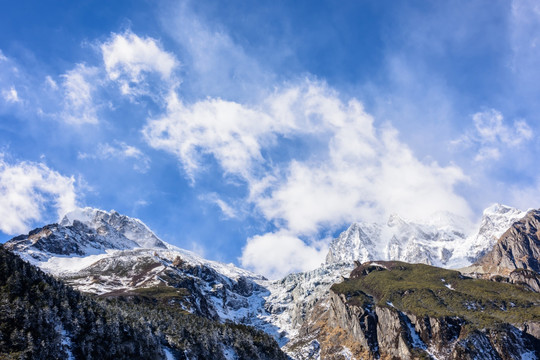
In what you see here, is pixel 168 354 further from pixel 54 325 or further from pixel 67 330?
pixel 54 325

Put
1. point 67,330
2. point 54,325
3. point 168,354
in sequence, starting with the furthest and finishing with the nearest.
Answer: point 168,354 < point 67,330 < point 54,325

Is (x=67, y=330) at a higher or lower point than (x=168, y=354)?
higher

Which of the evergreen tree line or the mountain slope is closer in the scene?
the mountain slope

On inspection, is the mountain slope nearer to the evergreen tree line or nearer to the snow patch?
the evergreen tree line

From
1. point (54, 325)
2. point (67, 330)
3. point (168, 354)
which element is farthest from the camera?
point (168, 354)

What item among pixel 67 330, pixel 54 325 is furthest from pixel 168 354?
pixel 54 325

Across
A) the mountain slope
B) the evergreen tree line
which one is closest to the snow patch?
the evergreen tree line

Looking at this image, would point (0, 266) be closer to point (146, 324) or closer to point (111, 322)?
point (111, 322)

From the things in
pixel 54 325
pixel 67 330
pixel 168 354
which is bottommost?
pixel 168 354

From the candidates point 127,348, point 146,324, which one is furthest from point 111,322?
point 146,324

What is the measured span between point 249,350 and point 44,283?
106653 mm

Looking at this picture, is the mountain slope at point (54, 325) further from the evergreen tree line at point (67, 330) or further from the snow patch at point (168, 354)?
the snow patch at point (168, 354)

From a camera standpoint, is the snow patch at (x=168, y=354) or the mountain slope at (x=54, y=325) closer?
the mountain slope at (x=54, y=325)

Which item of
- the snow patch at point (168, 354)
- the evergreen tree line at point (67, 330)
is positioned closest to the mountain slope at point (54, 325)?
the evergreen tree line at point (67, 330)
